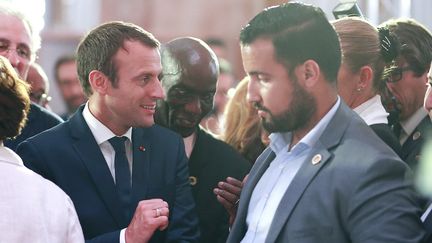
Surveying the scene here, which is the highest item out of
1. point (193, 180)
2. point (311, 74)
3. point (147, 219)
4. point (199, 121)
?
point (311, 74)

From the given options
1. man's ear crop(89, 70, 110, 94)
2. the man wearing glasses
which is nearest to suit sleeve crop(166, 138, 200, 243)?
man's ear crop(89, 70, 110, 94)

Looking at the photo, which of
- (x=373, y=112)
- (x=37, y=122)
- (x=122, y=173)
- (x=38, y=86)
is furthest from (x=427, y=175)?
(x=38, y=86)

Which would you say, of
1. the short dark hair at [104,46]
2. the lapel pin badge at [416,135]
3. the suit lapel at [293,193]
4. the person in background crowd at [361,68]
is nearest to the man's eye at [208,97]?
the short dark hair at [104,46]

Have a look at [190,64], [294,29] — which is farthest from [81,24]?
[294,29]

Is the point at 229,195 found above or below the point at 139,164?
below

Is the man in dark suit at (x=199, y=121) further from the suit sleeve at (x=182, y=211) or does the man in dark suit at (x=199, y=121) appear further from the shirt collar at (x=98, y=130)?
the shirt collar at (x=98, y=130)

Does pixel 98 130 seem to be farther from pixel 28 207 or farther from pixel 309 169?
pixel 309 169

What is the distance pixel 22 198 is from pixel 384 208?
4.08 ft

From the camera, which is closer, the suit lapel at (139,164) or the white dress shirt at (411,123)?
the suit lapel at (139,164)

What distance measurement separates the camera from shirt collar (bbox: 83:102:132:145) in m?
4.50

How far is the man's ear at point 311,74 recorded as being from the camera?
3789mm

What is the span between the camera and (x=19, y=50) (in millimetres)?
5418

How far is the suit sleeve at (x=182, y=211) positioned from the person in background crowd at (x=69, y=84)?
414cm

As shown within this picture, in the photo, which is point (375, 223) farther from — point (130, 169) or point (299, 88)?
point (130, 169)
